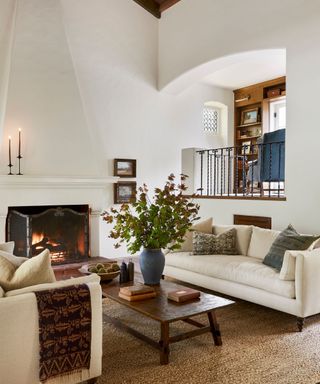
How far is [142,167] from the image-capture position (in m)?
7.18

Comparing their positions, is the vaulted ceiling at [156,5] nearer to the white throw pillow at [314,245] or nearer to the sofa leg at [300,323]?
the white throw pillow at [314,245]

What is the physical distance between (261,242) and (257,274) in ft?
2.62

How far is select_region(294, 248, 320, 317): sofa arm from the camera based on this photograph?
3.31 metres

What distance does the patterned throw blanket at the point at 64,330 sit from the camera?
218cm

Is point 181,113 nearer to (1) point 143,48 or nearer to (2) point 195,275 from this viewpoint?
(1) point 143,48

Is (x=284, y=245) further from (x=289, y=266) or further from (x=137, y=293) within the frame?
(x=137, y=293)

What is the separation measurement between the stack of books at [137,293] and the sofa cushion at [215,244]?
5.34 ft

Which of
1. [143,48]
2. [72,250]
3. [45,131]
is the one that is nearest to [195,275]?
[72,250]

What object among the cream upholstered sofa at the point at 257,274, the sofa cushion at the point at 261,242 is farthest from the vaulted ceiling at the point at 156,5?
the sofa cushion at the point at 261,242

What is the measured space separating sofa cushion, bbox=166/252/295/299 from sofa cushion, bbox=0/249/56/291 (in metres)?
2.14

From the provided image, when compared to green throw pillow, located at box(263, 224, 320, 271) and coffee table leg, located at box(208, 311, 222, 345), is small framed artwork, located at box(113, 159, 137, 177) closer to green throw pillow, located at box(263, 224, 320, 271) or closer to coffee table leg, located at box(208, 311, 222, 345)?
green throw pillow, located at box(263, 224, 320, 271)

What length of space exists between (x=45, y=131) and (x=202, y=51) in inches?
121

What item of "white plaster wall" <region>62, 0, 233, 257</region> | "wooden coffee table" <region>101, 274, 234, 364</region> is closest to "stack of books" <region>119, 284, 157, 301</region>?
"wooden coffee table" <region>101, 274, 234, 364</region>

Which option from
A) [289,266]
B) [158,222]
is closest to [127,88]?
[158,222]
